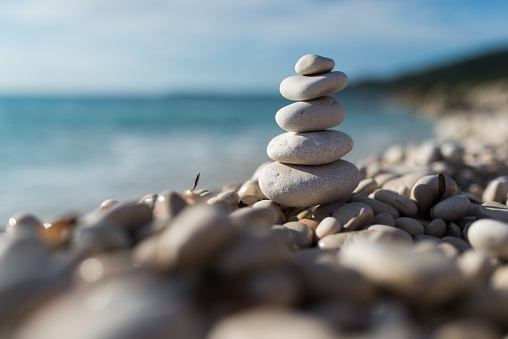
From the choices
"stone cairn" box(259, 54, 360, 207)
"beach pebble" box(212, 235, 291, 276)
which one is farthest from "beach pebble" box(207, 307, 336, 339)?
"stone cairn" box(259, 54, 360, 207)

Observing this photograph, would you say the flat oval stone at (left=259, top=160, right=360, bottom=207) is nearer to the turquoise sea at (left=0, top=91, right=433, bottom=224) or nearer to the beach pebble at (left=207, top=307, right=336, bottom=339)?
the beach pebble at (left=207, top=307, right=336, bottom=339)

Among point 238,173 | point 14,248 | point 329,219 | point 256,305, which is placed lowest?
point 238,173

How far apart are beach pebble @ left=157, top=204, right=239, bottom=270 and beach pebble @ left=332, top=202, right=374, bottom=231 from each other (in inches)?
49.0

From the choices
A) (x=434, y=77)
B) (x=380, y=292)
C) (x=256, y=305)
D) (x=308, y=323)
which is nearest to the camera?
(x=308, y=323)

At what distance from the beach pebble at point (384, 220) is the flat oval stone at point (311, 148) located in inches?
23.0

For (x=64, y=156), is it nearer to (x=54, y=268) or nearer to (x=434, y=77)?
(x=54, y=268)

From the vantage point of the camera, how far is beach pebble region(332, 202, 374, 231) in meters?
2.73

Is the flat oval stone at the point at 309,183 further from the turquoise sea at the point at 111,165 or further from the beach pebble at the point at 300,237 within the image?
the turquoise sea at the point at 111,165

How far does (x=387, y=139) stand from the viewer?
540 inches

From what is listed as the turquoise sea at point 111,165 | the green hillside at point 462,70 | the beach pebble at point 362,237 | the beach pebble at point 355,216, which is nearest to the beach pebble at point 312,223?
the beach pebble at point 355,216

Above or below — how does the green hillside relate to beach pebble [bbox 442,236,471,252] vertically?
below

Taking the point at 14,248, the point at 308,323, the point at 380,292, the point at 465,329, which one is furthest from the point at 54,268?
the point at 465,329

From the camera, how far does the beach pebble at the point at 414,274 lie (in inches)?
59.8

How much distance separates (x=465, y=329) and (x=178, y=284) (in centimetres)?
102
